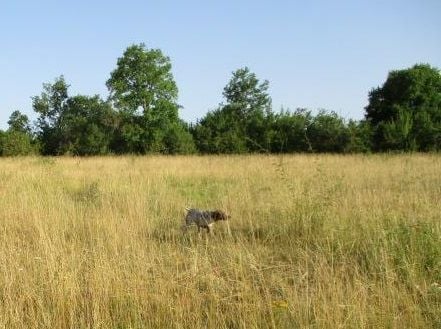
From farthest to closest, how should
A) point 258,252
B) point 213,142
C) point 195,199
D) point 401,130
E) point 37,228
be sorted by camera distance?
point 213,142 → point 401,130 → point 195,199 → point 37,228 → point 258,252

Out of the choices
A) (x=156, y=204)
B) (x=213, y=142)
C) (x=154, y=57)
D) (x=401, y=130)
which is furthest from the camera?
(x=154, y=57)

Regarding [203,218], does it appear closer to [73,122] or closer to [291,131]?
[291,131]

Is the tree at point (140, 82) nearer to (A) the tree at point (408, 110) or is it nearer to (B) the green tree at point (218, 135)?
(B) the green tree at point (218, 135)

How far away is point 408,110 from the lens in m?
28.8

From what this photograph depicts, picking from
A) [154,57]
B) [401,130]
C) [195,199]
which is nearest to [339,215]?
[195,199]

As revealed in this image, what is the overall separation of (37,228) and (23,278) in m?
1.60

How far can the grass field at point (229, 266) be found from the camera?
285 cm

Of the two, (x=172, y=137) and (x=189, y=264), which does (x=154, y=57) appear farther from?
(x=189, y=264)

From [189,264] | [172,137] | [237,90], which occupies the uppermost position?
[237,90]

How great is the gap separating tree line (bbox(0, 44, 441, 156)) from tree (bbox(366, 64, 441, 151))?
0.05 meters

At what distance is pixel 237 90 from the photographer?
3969cm

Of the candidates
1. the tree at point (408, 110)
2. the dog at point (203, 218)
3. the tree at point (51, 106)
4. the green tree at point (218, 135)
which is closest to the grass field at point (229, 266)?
the dog at point (203, 218)

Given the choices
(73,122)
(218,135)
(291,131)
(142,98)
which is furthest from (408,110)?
(73,122)

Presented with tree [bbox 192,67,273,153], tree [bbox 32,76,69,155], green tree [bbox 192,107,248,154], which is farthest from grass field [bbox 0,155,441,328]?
tree [bbox 32,76,69,155]
